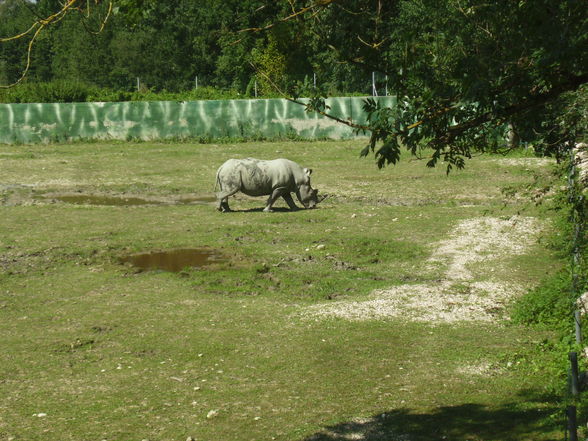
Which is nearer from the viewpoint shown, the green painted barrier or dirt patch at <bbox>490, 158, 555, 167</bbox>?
dirt patch at <bbox>490, 158, 555, 167</bbox>

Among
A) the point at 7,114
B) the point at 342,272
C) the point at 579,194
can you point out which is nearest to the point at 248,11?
the point at 579,194

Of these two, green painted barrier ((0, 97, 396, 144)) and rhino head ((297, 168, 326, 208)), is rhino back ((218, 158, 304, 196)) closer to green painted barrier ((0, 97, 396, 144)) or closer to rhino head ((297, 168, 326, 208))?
rhino head ((297, 168, 326, 208))

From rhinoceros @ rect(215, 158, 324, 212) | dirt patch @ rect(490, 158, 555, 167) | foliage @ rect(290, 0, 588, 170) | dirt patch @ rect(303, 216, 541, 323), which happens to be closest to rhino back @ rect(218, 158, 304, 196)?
rhinoceros @ rect(215, 158, 324, 212)

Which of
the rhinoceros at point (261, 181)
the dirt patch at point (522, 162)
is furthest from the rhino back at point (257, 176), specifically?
the dirt patch at point (522, 162)

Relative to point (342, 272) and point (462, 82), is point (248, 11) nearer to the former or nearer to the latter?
point (462, 82)

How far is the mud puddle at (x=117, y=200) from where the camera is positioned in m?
22.3

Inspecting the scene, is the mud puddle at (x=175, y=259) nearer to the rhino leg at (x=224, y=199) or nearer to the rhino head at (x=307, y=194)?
the rhino leg at (x=224, y=199)

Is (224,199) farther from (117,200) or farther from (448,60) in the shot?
(448,60)

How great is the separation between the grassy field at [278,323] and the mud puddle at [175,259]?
246 mm

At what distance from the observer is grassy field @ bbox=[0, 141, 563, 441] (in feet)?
27.8

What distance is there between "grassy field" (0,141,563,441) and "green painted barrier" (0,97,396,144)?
13.1 meters

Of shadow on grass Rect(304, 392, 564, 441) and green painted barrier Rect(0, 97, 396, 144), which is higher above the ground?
green painted barrier Rect(0, 97, 396, 144)

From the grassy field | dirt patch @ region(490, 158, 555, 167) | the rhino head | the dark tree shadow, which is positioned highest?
dirt patch @ region(490, 158, 555, 167)

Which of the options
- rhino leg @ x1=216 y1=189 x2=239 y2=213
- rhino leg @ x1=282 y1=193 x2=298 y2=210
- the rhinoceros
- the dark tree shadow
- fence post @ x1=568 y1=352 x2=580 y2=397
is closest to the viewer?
fence post @ x1=568 y1=352 x2=580 y2=397
